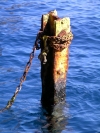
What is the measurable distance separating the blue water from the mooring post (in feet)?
2.72

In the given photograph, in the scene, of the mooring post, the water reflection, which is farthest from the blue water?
the mooring post

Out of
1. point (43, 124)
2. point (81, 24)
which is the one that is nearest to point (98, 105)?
point (43, 124)

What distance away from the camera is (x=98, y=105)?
11.0 metres

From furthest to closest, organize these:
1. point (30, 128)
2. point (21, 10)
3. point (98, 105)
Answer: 1. point (21, 10)
2. point (98, 105)
3. point (30, 128)

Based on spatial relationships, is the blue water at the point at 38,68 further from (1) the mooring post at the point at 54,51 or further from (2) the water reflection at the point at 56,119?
(1) the mooring post at the point at 54,51

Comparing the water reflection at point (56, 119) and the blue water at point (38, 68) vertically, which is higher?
the blue water at point (38, 68)

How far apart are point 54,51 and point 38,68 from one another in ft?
12.2

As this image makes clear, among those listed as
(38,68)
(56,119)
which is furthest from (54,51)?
(38,68)

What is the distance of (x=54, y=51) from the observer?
9594 millimetres

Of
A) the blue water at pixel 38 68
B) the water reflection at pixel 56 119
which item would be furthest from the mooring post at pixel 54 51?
the blue water at pixel 38 68

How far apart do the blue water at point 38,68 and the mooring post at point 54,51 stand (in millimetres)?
830

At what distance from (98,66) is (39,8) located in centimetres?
786

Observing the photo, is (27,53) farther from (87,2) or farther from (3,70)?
(87,2)

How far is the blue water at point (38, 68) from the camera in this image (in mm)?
10203
